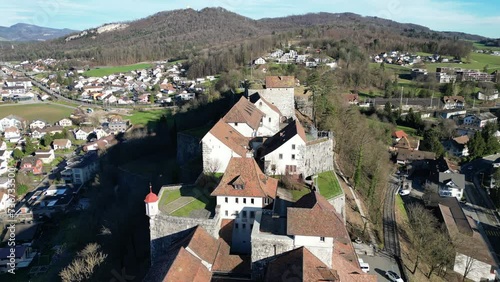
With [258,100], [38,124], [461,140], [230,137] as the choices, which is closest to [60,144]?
[38,124]

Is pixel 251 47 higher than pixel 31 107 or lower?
higher

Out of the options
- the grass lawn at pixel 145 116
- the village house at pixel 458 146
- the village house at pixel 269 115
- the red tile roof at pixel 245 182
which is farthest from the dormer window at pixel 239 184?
the grass lawn at pixel 145 116

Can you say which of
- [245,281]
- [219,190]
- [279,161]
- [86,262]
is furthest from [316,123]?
[86,262]

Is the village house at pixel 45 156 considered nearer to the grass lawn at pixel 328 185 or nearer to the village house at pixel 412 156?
the grass lawn at pixel 328 185

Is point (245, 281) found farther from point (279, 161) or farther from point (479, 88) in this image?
point (479, 88)

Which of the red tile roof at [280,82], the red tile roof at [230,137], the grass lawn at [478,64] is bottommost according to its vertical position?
the red tile roof at [230,137]

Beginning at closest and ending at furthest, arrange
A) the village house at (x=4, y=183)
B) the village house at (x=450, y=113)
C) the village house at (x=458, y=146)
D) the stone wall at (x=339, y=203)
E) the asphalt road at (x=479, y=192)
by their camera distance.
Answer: the stone wall at (x=339, y=203) < the asphalt road at (x=479, y=192) < the village house at (x=4, y=183) < the village house at (x=458, y=146) < the village house at (x=450, y=113)
